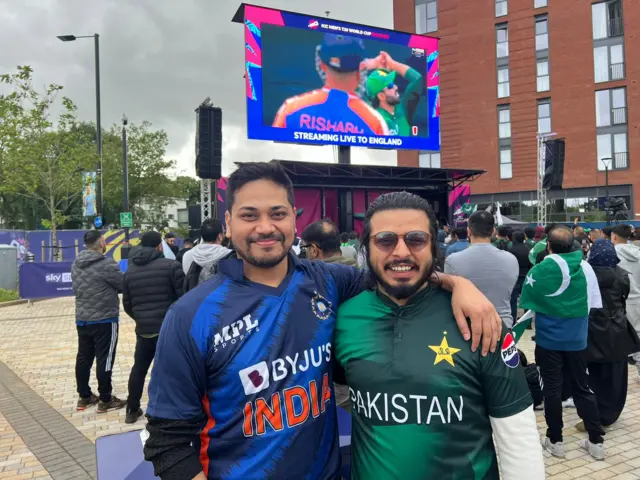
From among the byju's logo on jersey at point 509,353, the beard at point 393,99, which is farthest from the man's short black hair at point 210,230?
the beard at point 393,99

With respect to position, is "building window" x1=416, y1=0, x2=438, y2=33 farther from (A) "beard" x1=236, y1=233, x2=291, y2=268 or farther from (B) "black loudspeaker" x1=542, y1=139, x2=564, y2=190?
(A) "beard" x1=236, y1=233, x2=291, y2=268

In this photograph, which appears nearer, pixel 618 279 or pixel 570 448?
pixel 570 448

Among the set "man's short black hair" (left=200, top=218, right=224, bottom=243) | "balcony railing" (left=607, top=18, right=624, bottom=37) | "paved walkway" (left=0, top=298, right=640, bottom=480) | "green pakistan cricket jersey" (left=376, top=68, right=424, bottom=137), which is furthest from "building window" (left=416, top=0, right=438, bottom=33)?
"man's short black hair" (left=200, top=218, right=224, bottom=243)

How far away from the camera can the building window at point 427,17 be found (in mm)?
34250

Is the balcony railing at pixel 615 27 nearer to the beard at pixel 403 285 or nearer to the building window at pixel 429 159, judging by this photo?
the building window at pixel 429 159

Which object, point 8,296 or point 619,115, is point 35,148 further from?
point 619,115

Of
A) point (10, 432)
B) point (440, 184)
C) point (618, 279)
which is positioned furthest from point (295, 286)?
point (440, 184)

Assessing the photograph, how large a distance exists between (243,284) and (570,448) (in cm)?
399

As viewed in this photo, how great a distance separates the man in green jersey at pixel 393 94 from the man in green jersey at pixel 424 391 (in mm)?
14570

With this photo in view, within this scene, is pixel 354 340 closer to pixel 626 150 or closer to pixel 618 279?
pixel 618 279

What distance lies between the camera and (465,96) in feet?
109

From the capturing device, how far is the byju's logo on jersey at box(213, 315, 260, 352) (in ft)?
5.26

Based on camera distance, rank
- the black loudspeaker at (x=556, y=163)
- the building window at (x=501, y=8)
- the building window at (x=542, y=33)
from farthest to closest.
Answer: the building window at (x=501, y=8)
the building window at (x=542, y=33)
the black loudspeaker at (x=556, y=163)

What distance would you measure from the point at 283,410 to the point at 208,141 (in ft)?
32.5
